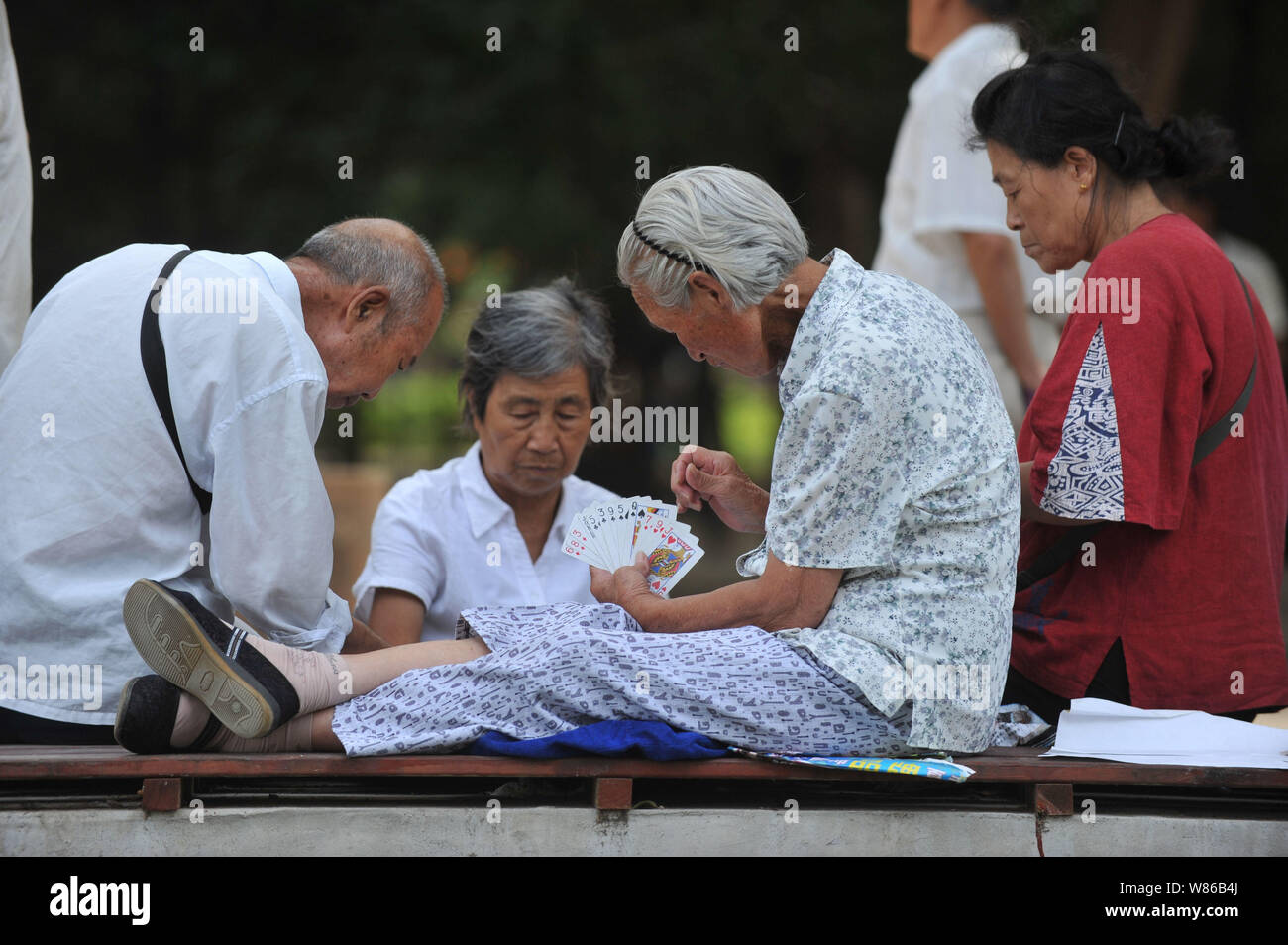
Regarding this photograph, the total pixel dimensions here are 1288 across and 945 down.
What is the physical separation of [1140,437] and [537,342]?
183 cm

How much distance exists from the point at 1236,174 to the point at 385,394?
658 inches

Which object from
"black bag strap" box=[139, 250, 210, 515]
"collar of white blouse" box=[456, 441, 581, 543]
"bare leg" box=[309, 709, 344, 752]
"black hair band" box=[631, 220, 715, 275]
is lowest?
"bare leg" box=[309, 709, 344, 752]

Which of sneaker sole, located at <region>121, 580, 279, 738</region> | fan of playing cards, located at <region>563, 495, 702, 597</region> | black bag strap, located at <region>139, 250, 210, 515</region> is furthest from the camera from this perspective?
fan of playing cards, located at <region>563, 495, 702, 597</region>

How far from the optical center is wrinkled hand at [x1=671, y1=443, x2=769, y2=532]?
3547 mm

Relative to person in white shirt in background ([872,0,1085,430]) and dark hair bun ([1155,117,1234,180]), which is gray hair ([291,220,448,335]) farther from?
person in white shirt in background ([872,0,1085,430])

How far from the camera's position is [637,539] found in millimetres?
3543

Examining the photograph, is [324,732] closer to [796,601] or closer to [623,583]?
[623,583]

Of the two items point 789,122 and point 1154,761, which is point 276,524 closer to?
point 1154,761

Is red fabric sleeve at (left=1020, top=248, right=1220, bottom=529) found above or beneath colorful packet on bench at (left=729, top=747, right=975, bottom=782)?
above

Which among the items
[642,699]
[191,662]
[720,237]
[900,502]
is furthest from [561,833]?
[720,237]

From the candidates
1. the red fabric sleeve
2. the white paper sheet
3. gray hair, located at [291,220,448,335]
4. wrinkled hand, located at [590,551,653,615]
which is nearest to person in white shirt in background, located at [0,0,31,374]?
gray hair, located at [291,220,448,335]

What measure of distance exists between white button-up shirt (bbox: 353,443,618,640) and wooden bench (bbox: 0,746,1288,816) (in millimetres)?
1141

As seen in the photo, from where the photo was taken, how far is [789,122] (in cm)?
1032

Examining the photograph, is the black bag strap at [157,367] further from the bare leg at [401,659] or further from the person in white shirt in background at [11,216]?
the person in white shirt in background at [11,216]
